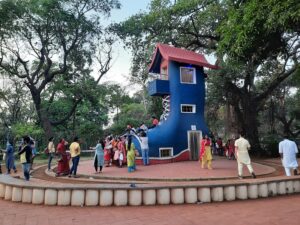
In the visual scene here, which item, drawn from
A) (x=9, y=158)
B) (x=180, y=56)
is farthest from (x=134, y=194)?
(x=180, y=56)

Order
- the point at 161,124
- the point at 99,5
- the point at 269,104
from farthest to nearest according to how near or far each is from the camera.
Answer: the point at 269,104
the point at 99,5
the point at 161,124

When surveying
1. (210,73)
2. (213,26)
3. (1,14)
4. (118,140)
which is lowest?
(118,140)

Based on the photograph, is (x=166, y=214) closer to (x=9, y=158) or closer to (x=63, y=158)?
(x=63, y=158)

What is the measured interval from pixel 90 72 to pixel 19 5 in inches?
366

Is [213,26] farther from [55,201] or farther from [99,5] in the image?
[55,201]

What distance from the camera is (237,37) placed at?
13250 mm

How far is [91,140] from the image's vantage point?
3703 centimetres

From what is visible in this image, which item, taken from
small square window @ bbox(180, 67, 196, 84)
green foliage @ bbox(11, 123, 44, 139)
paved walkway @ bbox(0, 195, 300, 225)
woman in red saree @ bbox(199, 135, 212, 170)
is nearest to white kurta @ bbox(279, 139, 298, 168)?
paved walkway @ bbox(0, 195, 300, 225)

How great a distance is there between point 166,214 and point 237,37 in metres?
8.59

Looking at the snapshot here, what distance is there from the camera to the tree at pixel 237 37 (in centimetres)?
1242

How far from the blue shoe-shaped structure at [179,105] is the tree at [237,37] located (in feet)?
6.50

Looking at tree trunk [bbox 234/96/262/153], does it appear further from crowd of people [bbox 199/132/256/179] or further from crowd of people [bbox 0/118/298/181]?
crowd of people [bbox 0/118/298/181]

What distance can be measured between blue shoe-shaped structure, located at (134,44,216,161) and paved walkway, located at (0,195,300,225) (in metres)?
9.25

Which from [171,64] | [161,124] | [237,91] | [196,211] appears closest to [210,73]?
[237,91]
